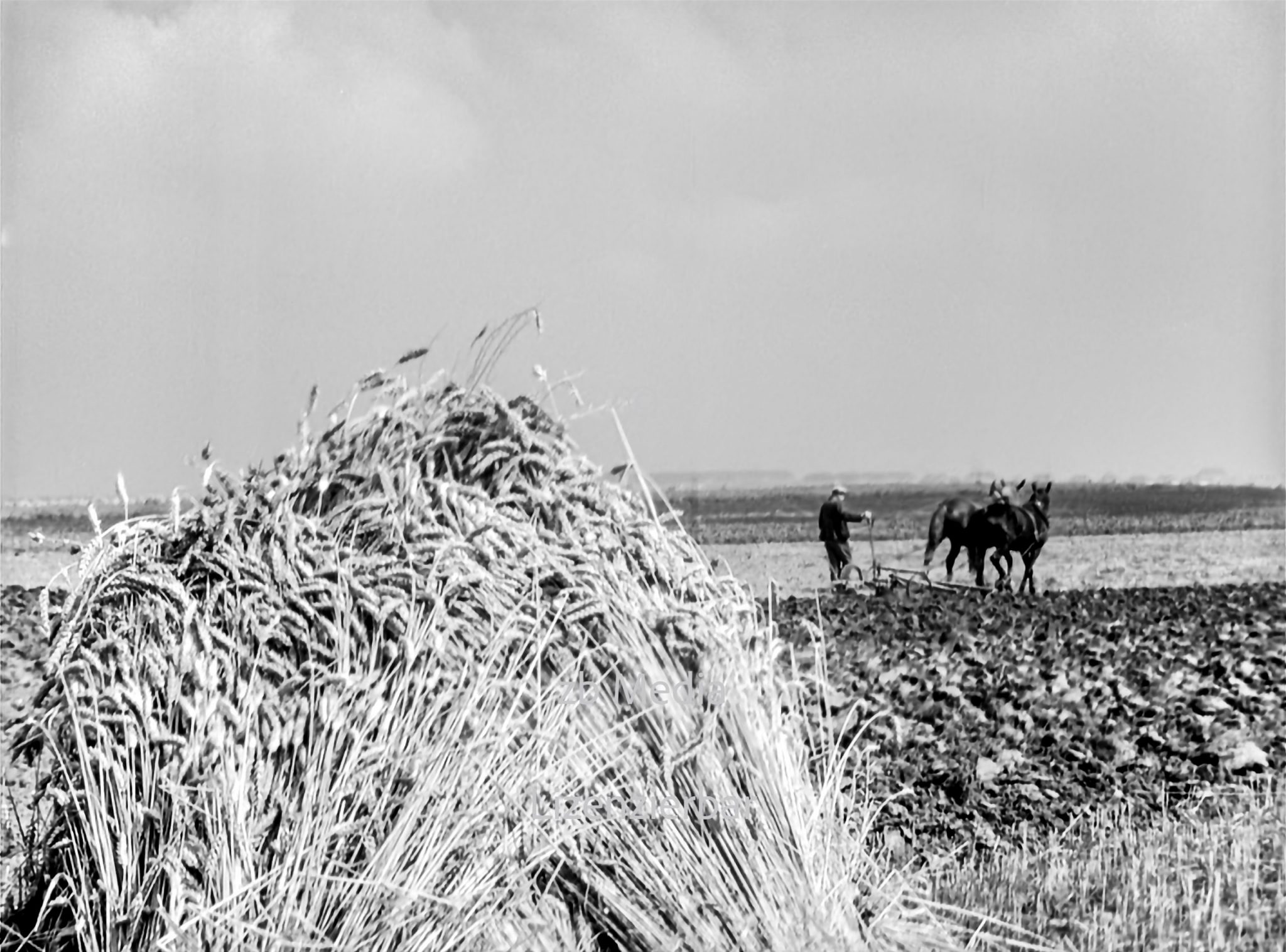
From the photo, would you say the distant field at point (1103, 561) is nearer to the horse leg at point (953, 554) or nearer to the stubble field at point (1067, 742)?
the horse leg at point (953, 554)

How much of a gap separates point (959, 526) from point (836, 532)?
5.25 metres

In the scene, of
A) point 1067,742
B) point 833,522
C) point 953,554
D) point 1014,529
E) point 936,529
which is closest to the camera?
point 1067,742

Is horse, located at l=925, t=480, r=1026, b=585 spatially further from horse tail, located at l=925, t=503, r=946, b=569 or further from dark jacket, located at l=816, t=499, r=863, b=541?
dark jacket, located at l=816, t=499, r=863, b=541

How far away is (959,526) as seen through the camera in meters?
28.2

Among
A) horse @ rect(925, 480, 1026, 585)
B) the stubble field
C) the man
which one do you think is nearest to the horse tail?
horse @ rect(925, 480, 1026, 585)

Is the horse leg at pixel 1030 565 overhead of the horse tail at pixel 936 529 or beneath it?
beneath

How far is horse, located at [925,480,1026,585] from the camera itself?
27359 millimetres

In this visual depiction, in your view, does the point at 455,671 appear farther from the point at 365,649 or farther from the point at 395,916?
the point at 395,916

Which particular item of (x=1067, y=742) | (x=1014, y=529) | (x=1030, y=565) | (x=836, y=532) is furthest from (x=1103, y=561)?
(x=1067, y=742)

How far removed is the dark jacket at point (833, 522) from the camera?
23.3 meters

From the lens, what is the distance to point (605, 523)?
16.9ft

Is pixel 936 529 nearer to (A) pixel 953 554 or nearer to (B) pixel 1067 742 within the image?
(A) pixel 953 554

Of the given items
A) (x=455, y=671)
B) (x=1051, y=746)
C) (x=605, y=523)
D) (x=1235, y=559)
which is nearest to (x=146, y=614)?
(x=455, y=671)

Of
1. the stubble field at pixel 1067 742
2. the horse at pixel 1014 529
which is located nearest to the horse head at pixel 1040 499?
the horse at pixel 1014 529
